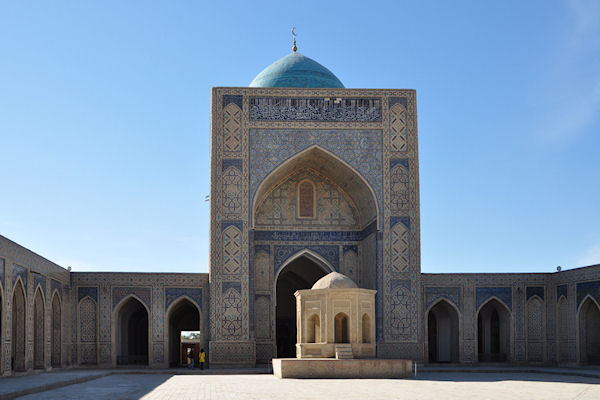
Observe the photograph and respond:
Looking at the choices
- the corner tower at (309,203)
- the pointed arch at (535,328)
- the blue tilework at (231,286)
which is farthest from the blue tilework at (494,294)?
the blue tilework at (231,286)

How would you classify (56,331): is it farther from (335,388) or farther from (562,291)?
(562,291)

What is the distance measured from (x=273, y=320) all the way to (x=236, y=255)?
2025mm

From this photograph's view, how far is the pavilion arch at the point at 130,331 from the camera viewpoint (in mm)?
16766

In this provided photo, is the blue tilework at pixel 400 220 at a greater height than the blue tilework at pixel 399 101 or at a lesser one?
lesser

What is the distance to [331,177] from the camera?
58.5 feet

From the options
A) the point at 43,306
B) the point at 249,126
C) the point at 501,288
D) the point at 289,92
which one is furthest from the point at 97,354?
the point at 501,288

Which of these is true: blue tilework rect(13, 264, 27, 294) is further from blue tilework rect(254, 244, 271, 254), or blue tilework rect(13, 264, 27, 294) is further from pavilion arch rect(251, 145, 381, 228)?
Answer: blue tilework rect(254, 244, 271, 254)

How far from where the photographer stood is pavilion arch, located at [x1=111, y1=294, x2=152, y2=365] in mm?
16766

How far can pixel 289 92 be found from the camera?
1692 cm

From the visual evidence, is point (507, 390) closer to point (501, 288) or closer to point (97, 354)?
point (501, 288)

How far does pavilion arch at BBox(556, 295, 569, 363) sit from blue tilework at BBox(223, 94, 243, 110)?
8.22 m

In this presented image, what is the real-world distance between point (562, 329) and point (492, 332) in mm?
2152

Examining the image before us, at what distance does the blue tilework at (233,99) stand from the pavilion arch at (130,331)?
468 cm

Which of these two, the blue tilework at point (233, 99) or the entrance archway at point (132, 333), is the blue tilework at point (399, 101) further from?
the entrance archway at point (132, 333)
